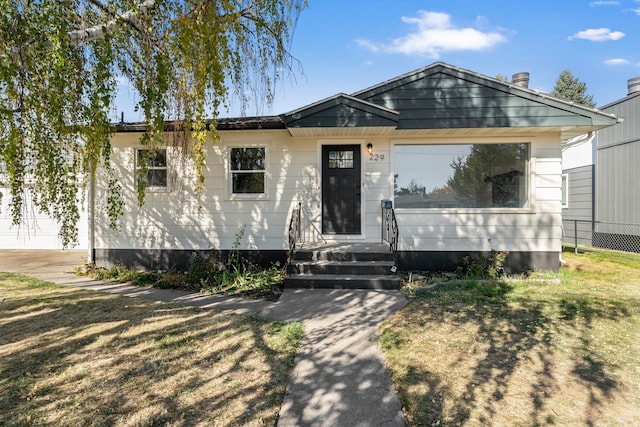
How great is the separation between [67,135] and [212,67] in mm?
1971

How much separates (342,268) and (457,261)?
116 inches

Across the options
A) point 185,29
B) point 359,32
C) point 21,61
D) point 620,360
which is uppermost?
point 359,32

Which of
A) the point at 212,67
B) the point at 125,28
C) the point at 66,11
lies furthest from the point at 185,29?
the point at 66,11

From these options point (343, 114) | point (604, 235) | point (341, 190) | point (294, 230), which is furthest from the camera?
point (604, 235)

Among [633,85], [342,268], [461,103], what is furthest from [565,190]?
[342,268]

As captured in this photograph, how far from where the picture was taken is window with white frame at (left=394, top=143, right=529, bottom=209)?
804cm

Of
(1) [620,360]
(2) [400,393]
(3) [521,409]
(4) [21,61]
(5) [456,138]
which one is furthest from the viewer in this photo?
(5) [456,138]

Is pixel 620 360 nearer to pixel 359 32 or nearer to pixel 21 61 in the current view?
pixel 21 61

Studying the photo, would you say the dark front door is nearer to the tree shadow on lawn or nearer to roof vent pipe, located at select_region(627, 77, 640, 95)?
the tree shadow on lawn

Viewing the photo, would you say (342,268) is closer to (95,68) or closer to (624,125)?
(95,68)

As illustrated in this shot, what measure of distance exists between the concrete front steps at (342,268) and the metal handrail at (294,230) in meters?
0.13

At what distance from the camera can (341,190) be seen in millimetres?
8195

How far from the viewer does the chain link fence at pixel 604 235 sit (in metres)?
10.7

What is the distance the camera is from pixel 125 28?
418 centimetres
